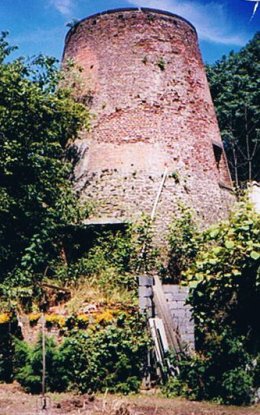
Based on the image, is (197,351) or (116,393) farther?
(197,351)

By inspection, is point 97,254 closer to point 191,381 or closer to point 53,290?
point 53,290

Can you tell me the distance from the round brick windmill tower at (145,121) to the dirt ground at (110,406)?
6.42m

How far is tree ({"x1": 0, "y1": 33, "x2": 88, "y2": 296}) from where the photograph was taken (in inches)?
541

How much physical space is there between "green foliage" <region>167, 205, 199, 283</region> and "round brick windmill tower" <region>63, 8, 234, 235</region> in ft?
2.45

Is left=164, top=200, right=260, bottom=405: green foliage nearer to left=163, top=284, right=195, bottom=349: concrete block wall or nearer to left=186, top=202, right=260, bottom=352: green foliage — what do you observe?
left=186, top=202, right=260, bottom=352: green foliage

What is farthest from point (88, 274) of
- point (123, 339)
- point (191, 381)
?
point (191, 381)

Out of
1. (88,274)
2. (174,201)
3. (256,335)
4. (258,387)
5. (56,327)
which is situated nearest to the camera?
(258,387)

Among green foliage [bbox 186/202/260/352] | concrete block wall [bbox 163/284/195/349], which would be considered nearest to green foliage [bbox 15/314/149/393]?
concrete block wall [bbox 163/284/195/349]

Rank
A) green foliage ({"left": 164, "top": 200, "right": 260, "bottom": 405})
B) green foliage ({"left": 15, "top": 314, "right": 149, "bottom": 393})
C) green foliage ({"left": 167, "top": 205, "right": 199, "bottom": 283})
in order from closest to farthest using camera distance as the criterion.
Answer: green foliage ({"left": 164, "top": 200, "right": 260, "bottom": 405}) → green foliage ({"left": 15, "top": 314, "right": 149, "bottom": 393}) → green foliage ({"left": 167, "top": 205, "right": 199, "bottom": 283})

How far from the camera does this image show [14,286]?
39.8 ft

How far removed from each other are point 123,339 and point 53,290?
2.34 m

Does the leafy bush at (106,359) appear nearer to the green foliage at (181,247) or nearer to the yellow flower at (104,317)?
the yellow flower at (104,317)

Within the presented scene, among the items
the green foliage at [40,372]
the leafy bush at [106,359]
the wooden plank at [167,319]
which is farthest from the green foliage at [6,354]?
the wooden plank at [167,319]

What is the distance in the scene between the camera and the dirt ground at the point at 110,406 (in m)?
7.90
